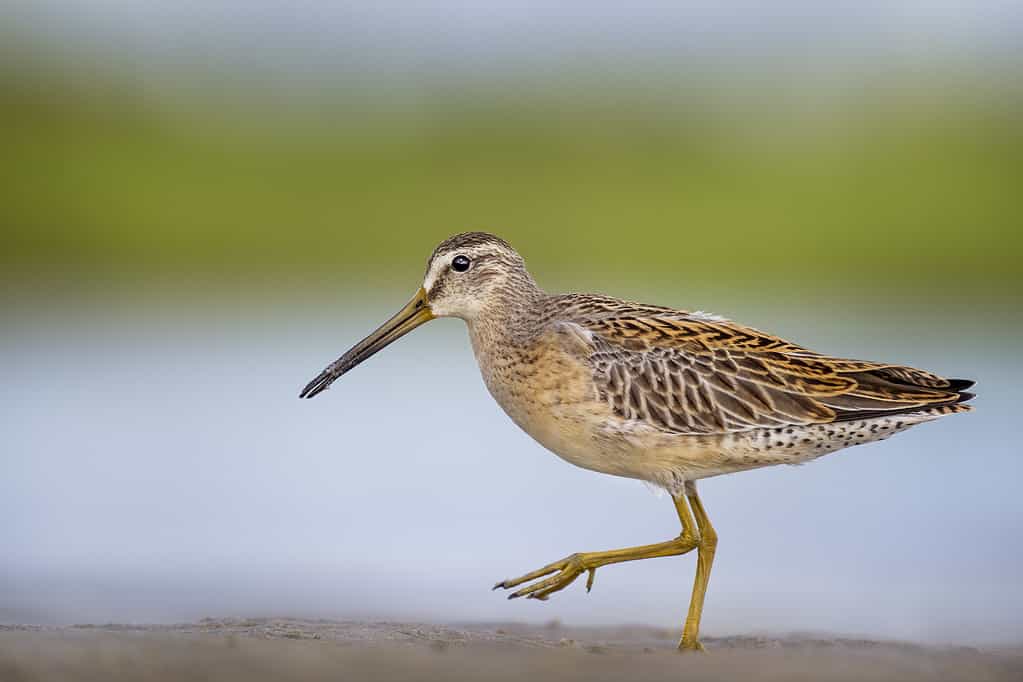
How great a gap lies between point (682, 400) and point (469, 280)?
1.25 m

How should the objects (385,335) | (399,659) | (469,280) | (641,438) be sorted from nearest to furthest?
(399,659), (641,438), (469,280), (385,335)

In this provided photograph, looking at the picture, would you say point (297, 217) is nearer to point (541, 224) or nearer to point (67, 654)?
point (541, 224)

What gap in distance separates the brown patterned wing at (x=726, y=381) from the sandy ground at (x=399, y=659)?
97cm

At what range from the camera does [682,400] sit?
20.0 ft

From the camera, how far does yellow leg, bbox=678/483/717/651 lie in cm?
589

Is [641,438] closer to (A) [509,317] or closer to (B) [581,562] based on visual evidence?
(B) [581,562]

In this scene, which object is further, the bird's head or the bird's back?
the bird's head

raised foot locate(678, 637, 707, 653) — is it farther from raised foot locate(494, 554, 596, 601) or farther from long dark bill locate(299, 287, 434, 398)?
long dark bill locate(299, 287, 434, 398)

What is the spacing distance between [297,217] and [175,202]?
66.0 inches

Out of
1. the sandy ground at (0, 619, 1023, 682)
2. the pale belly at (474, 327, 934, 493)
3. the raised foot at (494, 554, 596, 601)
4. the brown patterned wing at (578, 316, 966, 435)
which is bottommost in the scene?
the sandy ground at (0, 619, 1023, 682)

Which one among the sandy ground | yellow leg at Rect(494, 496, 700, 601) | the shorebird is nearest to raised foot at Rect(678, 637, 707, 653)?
the shorebird

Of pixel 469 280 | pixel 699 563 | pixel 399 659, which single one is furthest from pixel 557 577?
pixel 399 659

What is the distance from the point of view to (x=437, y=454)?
993 cm

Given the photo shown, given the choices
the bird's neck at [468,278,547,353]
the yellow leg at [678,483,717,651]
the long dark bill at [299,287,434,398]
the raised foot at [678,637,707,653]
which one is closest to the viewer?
the raised foot at [678,637,707,653]
